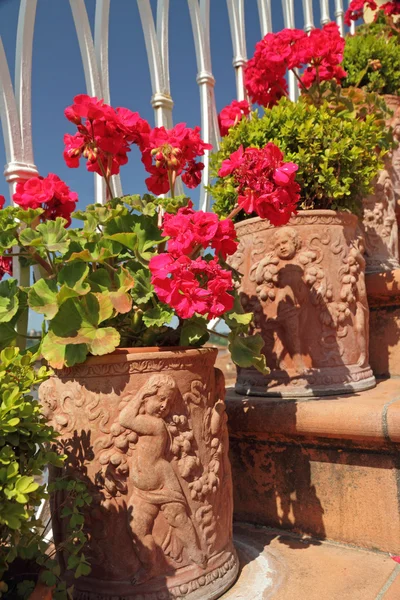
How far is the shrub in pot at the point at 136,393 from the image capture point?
1312 millimetres

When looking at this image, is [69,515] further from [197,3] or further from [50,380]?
[197,3]

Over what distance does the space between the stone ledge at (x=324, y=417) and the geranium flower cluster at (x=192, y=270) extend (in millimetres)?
696

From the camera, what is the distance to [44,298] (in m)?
1.33

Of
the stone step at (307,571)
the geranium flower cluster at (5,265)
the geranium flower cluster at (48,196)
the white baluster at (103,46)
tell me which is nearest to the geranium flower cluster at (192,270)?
the geranium flower cluster at (48,196)

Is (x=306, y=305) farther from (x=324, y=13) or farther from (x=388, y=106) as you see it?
(x=324, y=13)

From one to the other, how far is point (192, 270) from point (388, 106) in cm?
236

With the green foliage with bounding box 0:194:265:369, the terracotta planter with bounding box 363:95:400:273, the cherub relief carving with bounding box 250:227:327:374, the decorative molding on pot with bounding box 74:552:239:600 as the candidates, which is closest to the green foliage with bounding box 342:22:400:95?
the terracotta planter with bounding box 363:95:400:273

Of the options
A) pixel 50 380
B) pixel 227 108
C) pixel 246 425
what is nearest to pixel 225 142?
pixel 227 108

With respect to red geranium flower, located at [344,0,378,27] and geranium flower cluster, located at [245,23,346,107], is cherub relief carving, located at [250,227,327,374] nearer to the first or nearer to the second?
geranium flower cluster, located at [245,23,346,107]

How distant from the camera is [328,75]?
2.58 meters

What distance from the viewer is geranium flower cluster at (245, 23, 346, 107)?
8.04 feet

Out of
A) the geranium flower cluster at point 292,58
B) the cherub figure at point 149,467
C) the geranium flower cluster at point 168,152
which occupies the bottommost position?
the cherub figure at point 149,467

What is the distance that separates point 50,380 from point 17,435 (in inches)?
A: 13.1

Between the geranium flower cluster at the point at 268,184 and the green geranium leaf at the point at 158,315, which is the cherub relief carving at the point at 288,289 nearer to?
the geranium flower cluster at the point at 268,184
